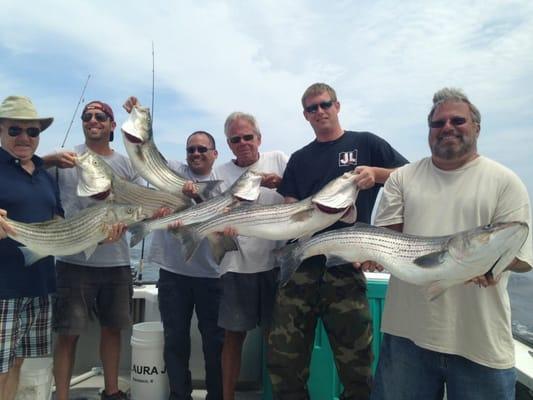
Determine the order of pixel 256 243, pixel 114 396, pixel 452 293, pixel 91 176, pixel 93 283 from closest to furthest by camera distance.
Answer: pixel 452 293 < pixel 91 176 < pixel 256 243 < pixel 93 283 < pixel 114 396

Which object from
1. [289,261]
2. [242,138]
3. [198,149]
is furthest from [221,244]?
[198,149]

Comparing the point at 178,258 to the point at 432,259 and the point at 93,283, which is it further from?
the point at 432,259

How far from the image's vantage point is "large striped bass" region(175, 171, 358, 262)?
3611mm

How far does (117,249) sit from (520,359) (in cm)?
451

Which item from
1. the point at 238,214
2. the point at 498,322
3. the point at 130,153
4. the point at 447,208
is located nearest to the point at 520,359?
the point at 498,322

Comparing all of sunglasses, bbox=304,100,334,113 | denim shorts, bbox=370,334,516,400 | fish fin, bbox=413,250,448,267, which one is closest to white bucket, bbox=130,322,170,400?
denim shorts, bbox=370,334,516,400

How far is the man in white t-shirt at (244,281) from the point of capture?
424cm

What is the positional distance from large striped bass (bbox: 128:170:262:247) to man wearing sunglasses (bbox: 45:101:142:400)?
60 centimetres

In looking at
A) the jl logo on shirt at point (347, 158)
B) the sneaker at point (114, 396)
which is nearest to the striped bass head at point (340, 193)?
the jl logo on shirt at point (347, 158)

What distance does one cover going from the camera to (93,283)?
446 cm

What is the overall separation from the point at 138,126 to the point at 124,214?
1.07 metres

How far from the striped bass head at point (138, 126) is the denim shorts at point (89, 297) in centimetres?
145

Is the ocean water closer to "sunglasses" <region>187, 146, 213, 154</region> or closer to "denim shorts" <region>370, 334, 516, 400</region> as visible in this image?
"sunglasses" <region>187, 146, 213, 154</region>

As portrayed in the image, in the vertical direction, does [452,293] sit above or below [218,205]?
below
